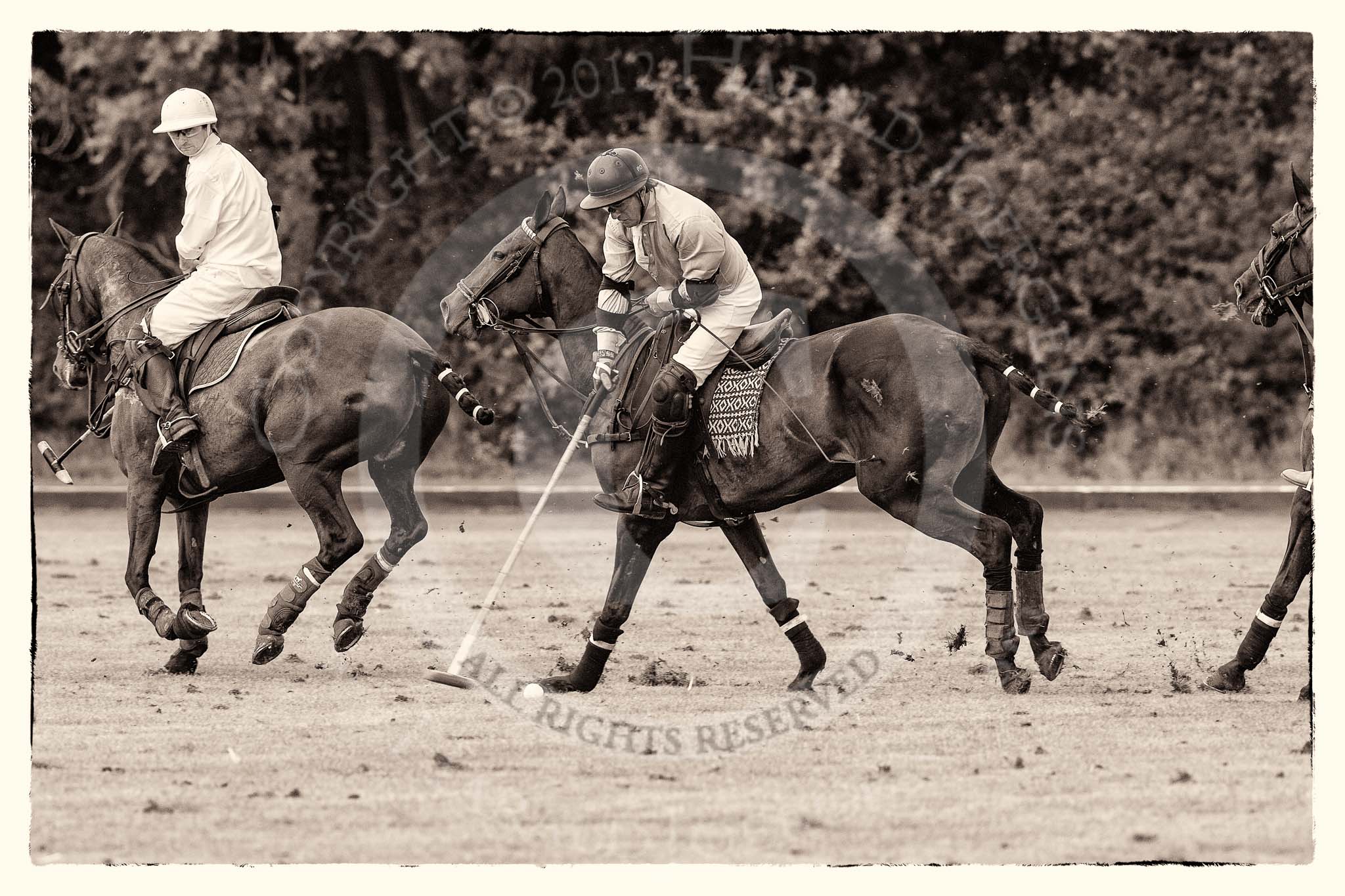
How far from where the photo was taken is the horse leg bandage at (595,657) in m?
7.89

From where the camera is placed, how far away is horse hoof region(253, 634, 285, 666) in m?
8.52

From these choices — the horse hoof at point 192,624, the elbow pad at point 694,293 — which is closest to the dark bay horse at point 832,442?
the elbow pad at point 694,293

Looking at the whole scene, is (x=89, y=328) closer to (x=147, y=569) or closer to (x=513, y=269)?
(x=147, y=569)

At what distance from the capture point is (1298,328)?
777cm

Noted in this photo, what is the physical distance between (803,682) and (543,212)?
2.57 m

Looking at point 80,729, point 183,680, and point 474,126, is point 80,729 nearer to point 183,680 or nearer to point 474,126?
point 183,680

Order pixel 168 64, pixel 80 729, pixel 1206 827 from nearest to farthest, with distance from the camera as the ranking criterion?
pixel 1206 827 → pixel 80 729 → pixel 168 64

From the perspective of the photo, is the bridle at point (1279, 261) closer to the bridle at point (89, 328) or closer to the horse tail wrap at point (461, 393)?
the horse tail wrap at point (461, 393)

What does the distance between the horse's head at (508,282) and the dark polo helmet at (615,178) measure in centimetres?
A: 64

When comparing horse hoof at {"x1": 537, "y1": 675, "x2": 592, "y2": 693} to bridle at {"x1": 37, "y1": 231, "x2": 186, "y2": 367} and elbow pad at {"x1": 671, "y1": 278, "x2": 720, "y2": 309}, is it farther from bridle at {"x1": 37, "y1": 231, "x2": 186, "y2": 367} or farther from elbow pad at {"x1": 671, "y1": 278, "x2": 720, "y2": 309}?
bridle at {"x1": 37, "y1": 231, "x2": 186, "y2": 367}

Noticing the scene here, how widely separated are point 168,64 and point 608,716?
12.3 metres

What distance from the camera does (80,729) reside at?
285 inches

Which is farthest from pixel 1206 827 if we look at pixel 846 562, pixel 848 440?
pixel 846 562

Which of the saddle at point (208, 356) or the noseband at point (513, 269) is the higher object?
the noseband at point (513, 269)
